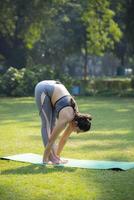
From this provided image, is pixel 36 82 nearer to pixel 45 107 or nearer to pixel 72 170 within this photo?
pixel 45 107

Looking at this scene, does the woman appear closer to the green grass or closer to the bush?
the green grass

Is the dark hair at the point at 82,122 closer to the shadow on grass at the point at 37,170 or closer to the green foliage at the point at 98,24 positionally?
the shadow on grass at the point at 37,170

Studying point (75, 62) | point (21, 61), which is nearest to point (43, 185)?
point (21, 61)

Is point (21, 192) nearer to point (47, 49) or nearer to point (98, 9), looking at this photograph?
point (98, 9)

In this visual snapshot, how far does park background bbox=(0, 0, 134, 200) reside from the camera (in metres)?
7.94

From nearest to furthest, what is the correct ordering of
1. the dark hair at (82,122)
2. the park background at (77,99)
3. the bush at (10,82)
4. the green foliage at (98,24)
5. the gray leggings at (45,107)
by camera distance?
the park background at (77,99) < the dark hair at (82,122) < the gray leggings at (45,107) < the green foliage at (98,24) < the bush at (10,82)

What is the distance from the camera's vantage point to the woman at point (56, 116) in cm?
940

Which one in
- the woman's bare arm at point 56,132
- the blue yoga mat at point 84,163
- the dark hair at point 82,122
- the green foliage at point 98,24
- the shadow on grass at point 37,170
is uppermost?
the green foliage at point 98,24

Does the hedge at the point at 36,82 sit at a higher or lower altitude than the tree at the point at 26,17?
lower

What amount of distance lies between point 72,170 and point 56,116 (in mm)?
1218

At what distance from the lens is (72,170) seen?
9109 millimetres

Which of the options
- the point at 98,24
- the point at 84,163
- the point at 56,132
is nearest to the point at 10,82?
the point at 98,24

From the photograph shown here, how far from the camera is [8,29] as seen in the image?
116 feet

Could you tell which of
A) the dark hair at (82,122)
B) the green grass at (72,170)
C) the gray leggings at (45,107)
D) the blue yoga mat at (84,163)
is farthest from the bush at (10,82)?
the dark hair at (82,122)
